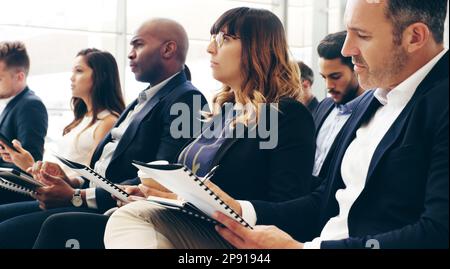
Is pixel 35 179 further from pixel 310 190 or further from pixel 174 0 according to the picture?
pixel 174 0

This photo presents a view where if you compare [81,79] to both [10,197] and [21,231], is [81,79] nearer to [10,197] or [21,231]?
[10,197]

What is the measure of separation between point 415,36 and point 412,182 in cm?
34

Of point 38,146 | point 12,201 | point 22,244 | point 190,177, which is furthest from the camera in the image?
point 38,146

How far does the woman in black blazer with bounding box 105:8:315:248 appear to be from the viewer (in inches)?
55.1

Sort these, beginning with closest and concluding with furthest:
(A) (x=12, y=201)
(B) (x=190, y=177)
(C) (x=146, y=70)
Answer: (B) (x=190, y=177) → (C) (x=146, y=70) → (A) (x=12, y=201)

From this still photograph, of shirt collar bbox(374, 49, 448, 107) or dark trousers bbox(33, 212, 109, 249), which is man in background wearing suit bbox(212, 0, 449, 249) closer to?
shirt collar bbox(374, 49, 448, 107)

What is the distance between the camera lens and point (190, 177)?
1.19m

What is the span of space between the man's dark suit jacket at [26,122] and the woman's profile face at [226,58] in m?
1.40

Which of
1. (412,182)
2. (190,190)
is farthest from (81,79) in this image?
(412,182)

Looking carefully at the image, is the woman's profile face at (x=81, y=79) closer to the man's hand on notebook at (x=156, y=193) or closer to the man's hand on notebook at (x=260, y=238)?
the man's hand on notebook at (x=156, y=193)

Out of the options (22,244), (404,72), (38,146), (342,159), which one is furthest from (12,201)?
(404,72)

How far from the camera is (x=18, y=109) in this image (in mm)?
3135
